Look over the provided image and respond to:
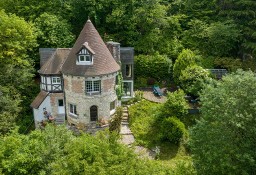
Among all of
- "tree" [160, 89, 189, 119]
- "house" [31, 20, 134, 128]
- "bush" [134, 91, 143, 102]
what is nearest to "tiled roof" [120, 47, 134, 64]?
"house" [31, 20, 134, 128]

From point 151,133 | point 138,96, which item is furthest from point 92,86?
point 151,133

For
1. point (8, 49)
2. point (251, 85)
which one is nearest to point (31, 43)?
point (8, 49)

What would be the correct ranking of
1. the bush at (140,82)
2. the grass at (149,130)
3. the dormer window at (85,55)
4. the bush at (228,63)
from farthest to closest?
the bush at (140,82) < the bush at (228,63) < the dormer window at (85,55) < the grass at (149,130)

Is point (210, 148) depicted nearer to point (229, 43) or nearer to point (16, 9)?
point (229, 43)

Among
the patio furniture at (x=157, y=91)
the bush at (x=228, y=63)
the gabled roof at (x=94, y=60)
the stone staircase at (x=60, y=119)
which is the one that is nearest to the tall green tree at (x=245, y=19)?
the bush at (x=228, y=63)

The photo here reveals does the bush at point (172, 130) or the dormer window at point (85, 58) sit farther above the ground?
the dormer window at point (85, 58)

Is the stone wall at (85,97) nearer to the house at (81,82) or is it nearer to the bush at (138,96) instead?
the house at (81,82)

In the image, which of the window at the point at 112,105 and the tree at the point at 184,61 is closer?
the window at the point at 112,105
